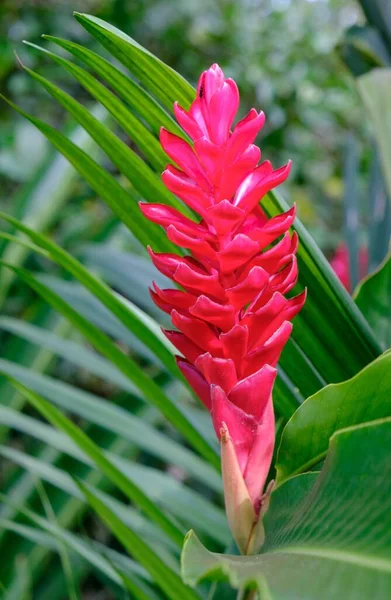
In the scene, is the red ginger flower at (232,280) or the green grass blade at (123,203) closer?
the red ginger flower at (232,280)

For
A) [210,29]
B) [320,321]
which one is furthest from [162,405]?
[210,29]

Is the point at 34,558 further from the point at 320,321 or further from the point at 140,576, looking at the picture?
the point at 320,321

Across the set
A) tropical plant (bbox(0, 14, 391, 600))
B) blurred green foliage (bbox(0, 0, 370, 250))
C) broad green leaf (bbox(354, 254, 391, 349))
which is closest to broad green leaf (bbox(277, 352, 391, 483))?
tropical plant (bbox(0, 14, 391, 600))

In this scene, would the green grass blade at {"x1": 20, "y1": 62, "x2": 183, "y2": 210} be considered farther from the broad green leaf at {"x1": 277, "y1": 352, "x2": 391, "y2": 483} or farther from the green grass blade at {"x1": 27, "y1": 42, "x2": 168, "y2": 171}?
the broad green leaf at {"x1": 277, "y1": 352, "x2": 391, "y2": 483}

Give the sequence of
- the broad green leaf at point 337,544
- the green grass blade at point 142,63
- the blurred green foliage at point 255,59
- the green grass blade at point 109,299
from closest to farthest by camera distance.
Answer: the broad green leaf at point 337,544
the green grass blade at point 142,63
the green grass blade at point 109,299
the blurred green foliage at point 255,59

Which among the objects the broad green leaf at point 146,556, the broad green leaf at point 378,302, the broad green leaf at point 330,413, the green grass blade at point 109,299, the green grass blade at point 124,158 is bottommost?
the broad green leaf at point 146,556

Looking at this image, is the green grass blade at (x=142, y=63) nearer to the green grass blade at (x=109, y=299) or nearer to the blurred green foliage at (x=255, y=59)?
the green grass blade at (x=109, y=299)

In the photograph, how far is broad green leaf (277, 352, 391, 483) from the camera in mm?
248

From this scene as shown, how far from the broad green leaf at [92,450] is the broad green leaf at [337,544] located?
222 mm

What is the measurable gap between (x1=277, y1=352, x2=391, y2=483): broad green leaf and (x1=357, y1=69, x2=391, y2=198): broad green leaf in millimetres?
203

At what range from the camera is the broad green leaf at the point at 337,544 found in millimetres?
184

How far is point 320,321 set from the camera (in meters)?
0.35

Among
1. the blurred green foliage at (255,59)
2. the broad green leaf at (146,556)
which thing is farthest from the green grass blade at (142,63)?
the blurred green foliage at (255,59)

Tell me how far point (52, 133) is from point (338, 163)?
5.71 ft
